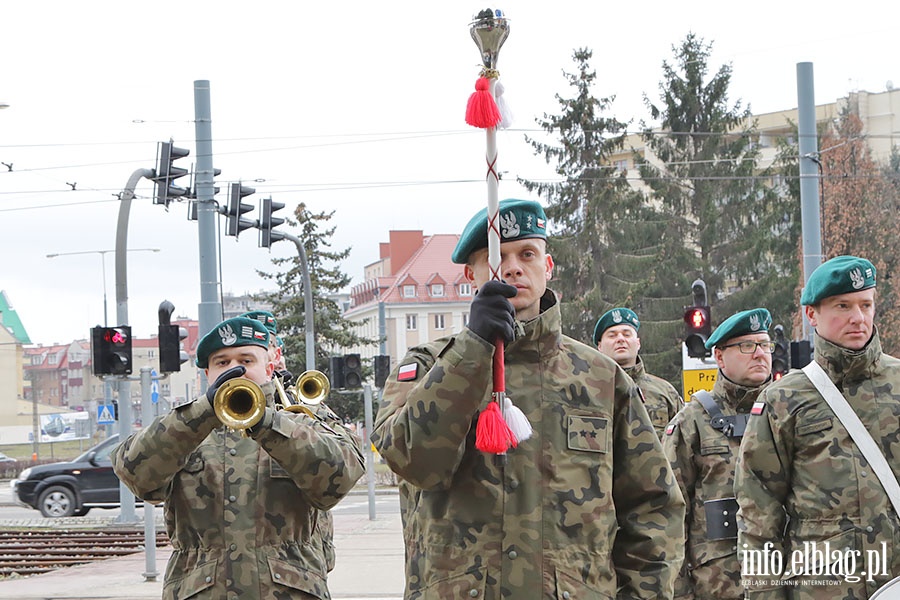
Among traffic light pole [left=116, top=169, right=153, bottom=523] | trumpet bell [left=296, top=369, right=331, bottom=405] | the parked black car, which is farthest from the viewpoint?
the parked black car

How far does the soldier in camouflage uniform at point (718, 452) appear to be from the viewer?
22.8 ft

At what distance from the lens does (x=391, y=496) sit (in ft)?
115

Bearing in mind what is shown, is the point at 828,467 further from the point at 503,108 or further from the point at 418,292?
the point at 418,292

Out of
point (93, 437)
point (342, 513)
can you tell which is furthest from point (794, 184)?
point (93, 437)

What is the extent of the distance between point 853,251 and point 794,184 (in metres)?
5.06

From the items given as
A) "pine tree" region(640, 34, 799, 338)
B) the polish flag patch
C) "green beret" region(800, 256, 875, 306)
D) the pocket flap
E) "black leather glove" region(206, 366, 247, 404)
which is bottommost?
the pocket flap

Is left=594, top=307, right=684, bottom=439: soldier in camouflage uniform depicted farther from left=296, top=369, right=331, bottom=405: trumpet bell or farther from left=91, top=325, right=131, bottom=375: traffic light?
left=91, top=325, right=131, bottom=375: traffic light

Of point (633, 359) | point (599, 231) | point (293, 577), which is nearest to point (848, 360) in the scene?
point (293, 577)

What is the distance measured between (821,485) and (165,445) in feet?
9.06

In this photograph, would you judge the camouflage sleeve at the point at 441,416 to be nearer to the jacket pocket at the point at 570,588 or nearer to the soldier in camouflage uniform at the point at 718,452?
the jacket pocket at the point at 570,588

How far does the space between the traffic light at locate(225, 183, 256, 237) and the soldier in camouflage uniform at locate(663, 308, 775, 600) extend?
16826 millimetres

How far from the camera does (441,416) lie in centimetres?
369

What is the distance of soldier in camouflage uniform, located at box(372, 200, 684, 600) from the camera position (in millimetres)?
3717

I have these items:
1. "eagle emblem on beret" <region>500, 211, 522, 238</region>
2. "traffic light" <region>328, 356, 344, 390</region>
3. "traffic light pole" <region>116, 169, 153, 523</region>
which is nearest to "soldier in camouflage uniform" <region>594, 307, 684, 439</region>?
"eagle emblem on beret" <region>500, 211, 522, 238</region>
